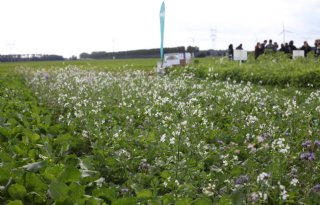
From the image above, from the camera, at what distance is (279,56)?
19516 mm

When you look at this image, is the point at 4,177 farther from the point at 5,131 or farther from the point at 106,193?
the point at 5,131

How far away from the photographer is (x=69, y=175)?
235 cm

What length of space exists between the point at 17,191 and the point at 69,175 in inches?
10.8

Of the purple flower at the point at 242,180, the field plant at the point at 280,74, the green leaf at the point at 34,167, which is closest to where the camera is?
the green leaf at the point at 34,167

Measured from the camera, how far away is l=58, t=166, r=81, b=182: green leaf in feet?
7.68

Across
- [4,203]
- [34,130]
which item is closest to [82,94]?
[34,130]

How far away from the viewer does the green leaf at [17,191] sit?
87.3 inches

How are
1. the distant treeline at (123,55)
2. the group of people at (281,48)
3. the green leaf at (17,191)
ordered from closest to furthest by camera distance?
the green leaf at (17,191)
the group of people at (281,48)
the distant treeline at (123,55)

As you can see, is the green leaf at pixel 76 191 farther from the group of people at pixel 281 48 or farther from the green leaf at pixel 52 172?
the group of people at pixel 281 48

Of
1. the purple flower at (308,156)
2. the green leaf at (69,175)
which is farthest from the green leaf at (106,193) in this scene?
the purple flower at (308,156)

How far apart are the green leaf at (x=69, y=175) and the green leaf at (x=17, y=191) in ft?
0.64

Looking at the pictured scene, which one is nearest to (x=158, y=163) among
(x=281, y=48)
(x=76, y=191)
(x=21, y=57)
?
(x=76, y=191)

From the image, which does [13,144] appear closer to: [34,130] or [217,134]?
[34,130]

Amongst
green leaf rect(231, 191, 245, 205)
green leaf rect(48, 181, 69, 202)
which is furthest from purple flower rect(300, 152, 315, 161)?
green leaf rect(48, 181, 69, 202)
